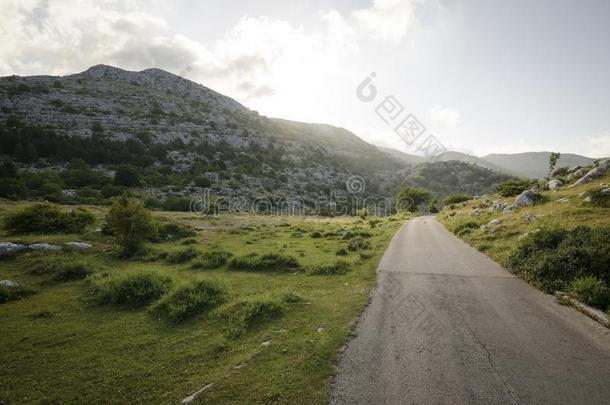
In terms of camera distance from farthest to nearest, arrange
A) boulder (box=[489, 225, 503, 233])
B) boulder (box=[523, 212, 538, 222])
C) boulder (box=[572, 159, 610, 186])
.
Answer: boulder (box=[572, 159, 610, 186]) → boulder (box=[489, 225, 503, 233]) → boulder (box=[523, 212, 538, 222])

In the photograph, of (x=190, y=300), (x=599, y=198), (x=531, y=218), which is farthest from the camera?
(x=531, y=218)

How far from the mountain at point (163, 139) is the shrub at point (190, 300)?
2099 inches

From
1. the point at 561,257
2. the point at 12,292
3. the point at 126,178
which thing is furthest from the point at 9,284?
the point at 126,178

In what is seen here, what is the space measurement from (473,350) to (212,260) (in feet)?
51.2

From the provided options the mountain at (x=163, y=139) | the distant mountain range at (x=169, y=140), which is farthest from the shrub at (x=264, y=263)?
the distant mountain range at (x=169, y=140)

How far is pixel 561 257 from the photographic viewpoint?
12109mm

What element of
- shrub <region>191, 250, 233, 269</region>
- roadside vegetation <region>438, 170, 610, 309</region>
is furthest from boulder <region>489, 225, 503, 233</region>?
shrub <region>191, 250, 233, 269</region>

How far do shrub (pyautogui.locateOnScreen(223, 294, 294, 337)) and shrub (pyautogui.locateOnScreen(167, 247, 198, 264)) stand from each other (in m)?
10.5

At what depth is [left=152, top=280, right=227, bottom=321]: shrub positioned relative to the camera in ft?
34.7

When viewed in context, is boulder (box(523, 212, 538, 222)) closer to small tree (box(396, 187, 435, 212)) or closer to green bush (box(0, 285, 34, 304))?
green bush (box(0, 285, 34, 304))

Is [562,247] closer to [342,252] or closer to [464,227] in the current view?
[342,252]

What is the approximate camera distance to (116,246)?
2245 cm

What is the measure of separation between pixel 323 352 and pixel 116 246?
21.5 metres

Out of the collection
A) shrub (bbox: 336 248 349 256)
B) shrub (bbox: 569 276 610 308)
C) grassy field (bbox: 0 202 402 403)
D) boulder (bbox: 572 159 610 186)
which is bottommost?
grassy field (bbox: 0 202 402 403)
